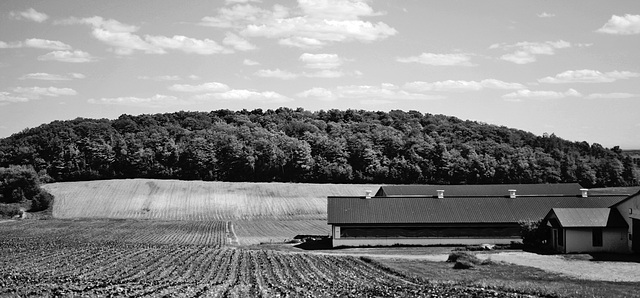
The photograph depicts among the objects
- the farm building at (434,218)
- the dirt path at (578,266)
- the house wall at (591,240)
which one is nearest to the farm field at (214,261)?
the dirt path at (578,266)

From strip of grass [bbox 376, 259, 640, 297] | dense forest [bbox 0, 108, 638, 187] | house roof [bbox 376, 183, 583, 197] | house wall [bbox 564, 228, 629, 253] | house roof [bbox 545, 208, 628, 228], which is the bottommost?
strip of grass [bbox 376, 259, 640, 297]

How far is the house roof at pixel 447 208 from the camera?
5338cm

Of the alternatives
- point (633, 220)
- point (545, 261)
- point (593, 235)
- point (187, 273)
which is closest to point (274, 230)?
point (593, 235)

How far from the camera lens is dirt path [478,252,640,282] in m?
34.2

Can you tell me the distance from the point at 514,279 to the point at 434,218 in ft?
67.7

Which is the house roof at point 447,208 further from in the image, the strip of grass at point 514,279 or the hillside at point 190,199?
the hillside at point 190,199

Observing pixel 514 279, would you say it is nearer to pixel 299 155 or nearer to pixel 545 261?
pixel 545 261

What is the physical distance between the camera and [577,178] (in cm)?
10688

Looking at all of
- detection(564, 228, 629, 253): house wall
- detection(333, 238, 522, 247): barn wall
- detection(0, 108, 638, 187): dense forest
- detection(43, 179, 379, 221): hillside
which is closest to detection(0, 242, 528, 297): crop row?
detection(333, 238, 522, 247): barn wall

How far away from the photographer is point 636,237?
144 feet

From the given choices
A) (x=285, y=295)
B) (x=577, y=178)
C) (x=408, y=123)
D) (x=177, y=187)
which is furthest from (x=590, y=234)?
(x=408, y=123)

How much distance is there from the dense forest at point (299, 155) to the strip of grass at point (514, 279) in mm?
61078

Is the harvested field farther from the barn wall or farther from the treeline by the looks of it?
the treeline

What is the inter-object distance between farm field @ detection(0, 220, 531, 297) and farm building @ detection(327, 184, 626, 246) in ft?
26.0
